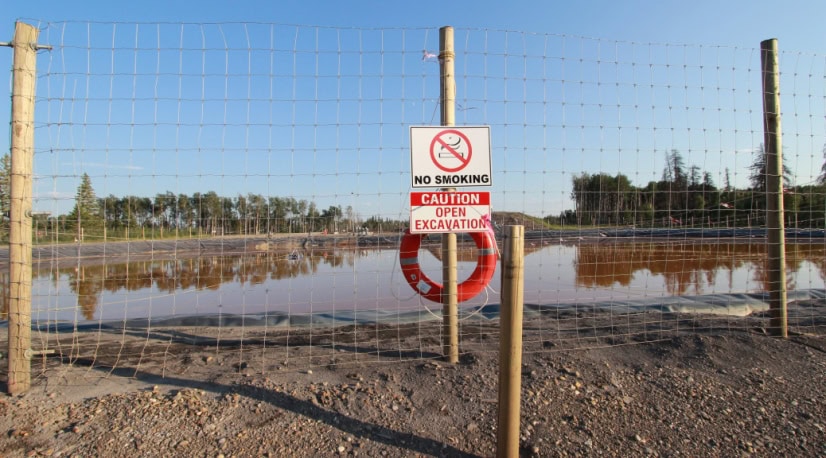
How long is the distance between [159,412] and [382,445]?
58.9 inches

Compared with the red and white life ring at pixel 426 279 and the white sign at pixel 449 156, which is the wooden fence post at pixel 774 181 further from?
the white sign at pixel 449 156

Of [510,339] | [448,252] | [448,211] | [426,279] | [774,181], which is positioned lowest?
[510,339]

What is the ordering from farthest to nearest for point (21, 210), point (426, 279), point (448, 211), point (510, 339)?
point (426, 279), point (448, 211), point (21, 210), point (510, 339)

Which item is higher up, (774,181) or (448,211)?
(774,181)

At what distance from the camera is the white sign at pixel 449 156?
3.33 meters

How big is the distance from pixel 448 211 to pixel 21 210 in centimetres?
312

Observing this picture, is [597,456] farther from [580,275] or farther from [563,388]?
[580,275]

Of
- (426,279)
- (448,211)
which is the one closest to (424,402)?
(426,279)

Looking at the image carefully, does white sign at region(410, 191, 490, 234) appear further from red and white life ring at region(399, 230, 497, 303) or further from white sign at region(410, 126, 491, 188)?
red and white life ring at region(399, 230, 497, 303)

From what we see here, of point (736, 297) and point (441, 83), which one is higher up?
point (441, 83)

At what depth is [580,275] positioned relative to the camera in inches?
410

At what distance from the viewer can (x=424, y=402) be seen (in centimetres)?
297

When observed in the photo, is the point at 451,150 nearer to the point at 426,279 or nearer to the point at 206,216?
the point at 426,279

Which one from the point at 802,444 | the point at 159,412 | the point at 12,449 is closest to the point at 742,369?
the point at 802,444
